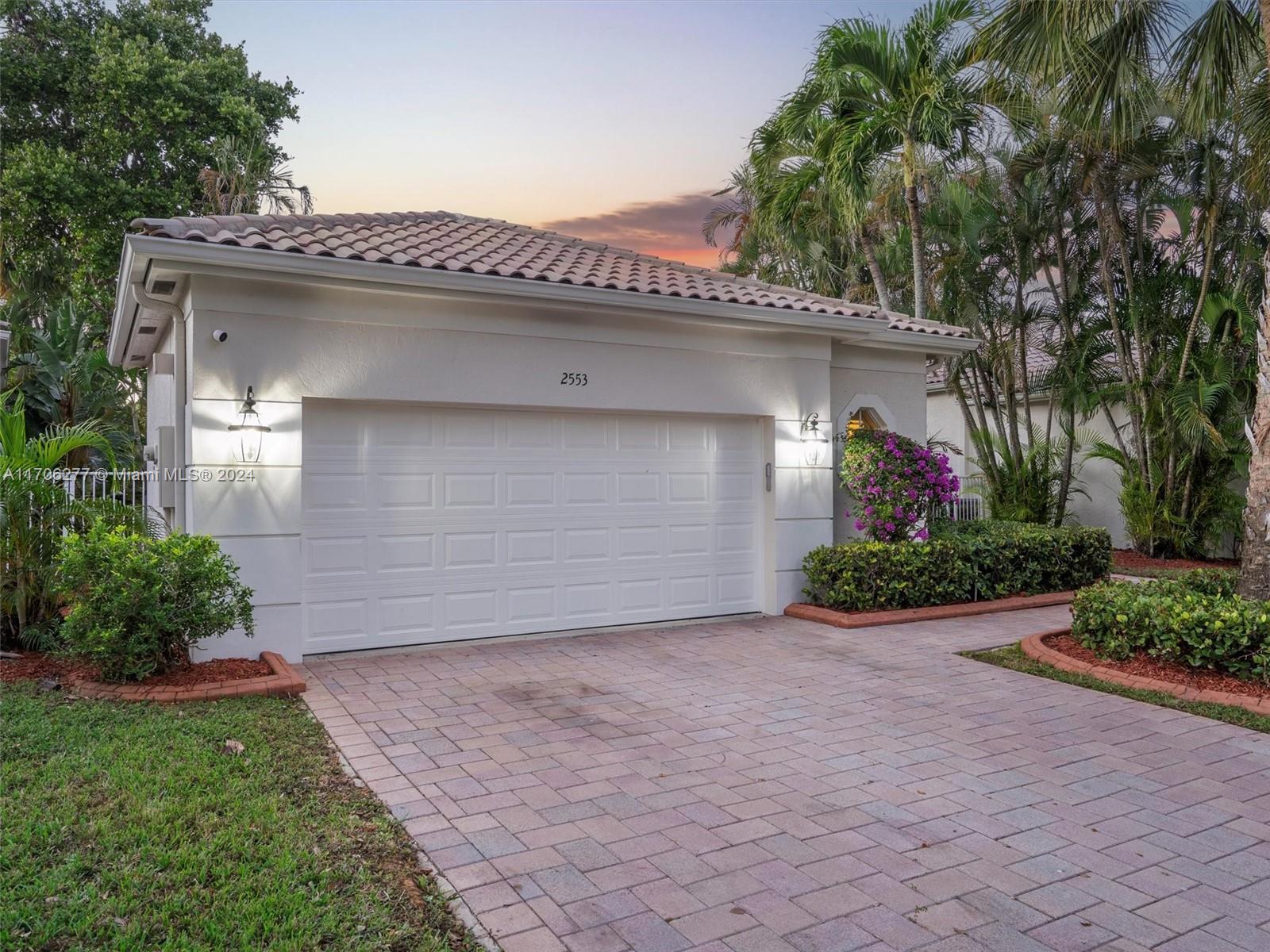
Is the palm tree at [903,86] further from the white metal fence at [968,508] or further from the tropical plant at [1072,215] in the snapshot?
the white metal fence at [968,508]

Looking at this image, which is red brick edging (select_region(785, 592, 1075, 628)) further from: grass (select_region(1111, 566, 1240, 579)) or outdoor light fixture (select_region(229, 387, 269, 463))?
outdoor light fixture (select_region(229, 387, 269, 463))

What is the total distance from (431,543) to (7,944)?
5454mm

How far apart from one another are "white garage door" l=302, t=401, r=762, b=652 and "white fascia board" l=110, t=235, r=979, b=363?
114cm

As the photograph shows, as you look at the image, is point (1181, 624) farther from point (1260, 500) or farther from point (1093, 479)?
point (1093, 479)

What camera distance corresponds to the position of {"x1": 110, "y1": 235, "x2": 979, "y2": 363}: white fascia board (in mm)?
6918

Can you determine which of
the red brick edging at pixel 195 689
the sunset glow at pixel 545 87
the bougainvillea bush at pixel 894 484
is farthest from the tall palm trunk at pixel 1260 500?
the red brick edging at pixel 195 689

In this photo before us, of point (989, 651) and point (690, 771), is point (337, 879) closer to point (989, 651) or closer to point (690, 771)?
point (690, 771)

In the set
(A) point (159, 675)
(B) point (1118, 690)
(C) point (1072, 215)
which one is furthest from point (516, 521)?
(C) point (1072, 215)

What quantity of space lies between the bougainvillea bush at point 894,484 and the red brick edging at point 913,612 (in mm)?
894

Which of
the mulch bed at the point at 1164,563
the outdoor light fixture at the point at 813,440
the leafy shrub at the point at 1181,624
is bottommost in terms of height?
the mulch bed at the point at 1164,563

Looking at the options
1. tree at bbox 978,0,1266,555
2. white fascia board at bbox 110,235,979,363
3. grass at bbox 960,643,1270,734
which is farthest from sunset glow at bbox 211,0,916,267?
grass at bbox 960,643,1270,734

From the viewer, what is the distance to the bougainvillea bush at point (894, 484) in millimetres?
10086

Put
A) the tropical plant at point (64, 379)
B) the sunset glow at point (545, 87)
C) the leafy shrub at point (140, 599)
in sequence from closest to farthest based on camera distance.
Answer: the leafy shrub at point (140, 599) → the sunset glow at point (545, 87) → the tropical plant at point (64, 379)

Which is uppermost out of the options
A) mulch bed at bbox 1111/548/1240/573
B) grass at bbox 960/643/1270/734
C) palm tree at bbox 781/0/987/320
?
palm tree at bbox 781/0/987/320
